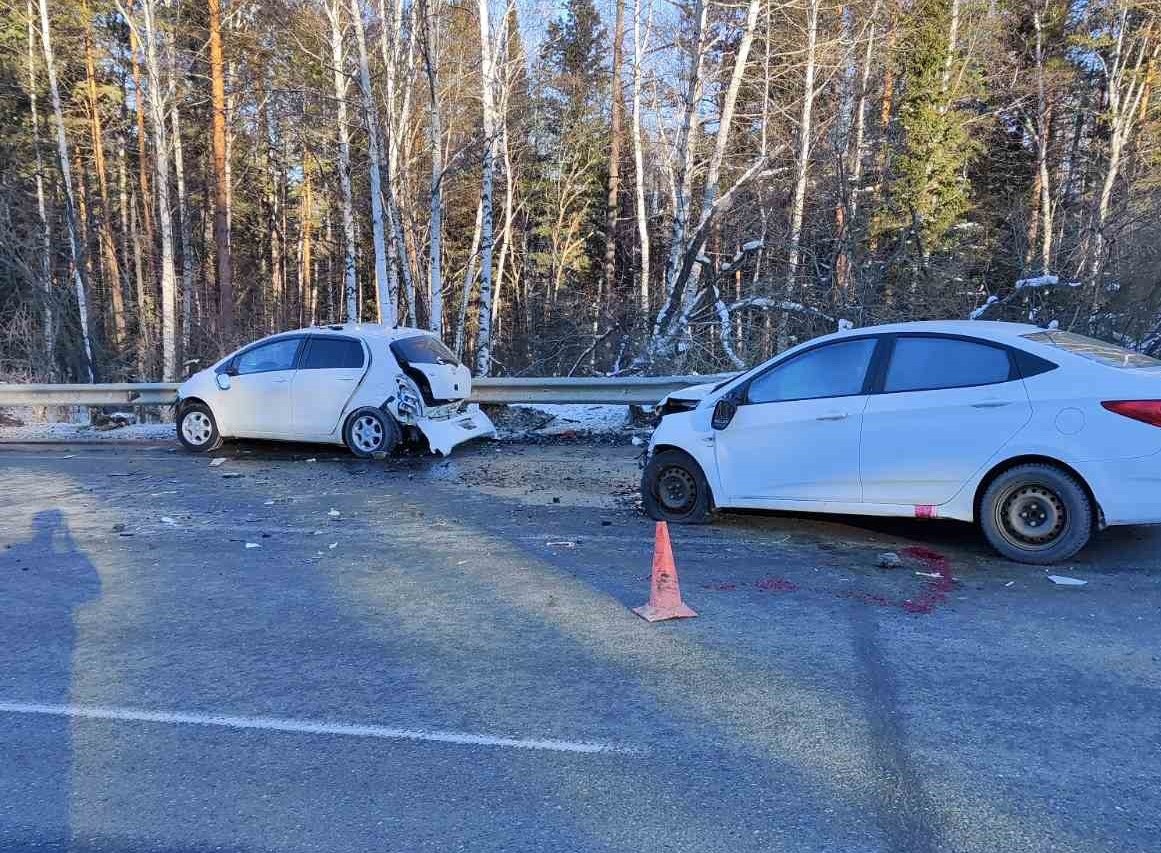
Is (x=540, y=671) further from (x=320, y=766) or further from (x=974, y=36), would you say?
(x=974, y=36)

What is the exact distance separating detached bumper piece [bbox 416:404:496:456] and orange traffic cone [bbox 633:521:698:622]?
20.2 feet

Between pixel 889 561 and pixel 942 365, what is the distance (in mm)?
1443

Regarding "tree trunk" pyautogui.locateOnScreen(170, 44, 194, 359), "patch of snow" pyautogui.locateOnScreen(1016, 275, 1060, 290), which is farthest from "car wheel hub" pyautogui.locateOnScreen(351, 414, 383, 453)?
"tree trunk" pyautogui.locateOnScreen(170, 44, 194, 359)

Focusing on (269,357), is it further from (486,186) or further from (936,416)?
(936,416)

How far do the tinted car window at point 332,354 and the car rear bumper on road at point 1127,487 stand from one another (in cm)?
817

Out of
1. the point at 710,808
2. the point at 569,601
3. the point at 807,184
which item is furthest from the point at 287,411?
the point at 807,184

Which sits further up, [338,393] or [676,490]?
[338,393]

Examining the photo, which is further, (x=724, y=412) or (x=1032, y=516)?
(x=724, y=412)

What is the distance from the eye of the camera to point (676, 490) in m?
7.56

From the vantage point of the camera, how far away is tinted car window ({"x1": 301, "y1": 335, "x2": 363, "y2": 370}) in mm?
11164

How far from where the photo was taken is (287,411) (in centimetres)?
1149

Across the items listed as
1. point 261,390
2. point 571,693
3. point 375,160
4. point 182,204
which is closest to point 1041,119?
point 375,160

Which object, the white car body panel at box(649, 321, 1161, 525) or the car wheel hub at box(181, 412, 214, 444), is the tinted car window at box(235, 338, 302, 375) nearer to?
the car wheel hub at box(181, 412, 214, 444)

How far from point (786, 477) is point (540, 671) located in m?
3.06
